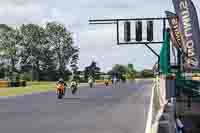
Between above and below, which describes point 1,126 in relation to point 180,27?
below

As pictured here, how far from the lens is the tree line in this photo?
6334 inches

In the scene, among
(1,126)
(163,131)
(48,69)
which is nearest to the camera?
(163,131)

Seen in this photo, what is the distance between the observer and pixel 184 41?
30266mm

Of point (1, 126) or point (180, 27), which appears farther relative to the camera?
point (180, 27)

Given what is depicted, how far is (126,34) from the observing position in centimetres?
4000

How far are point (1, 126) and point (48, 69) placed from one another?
472 feet

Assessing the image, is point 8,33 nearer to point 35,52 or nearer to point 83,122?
point 35,52

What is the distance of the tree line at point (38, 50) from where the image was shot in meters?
161

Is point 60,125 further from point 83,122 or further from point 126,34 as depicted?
point 126,34

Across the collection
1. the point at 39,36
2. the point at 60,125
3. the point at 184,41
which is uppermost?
the point at 39,36

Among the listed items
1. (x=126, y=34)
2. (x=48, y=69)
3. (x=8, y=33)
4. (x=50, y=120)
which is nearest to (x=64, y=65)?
(x=48, y=69)

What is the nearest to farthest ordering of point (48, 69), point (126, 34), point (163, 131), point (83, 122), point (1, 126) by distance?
1. point (163, 131)
2. point (1, 126)
3. point (83, 122)
4. point (126, 34)
5. point (48, 69)

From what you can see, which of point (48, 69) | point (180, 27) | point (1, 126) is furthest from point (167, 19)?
point (48, 69)

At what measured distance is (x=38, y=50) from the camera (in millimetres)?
164500
